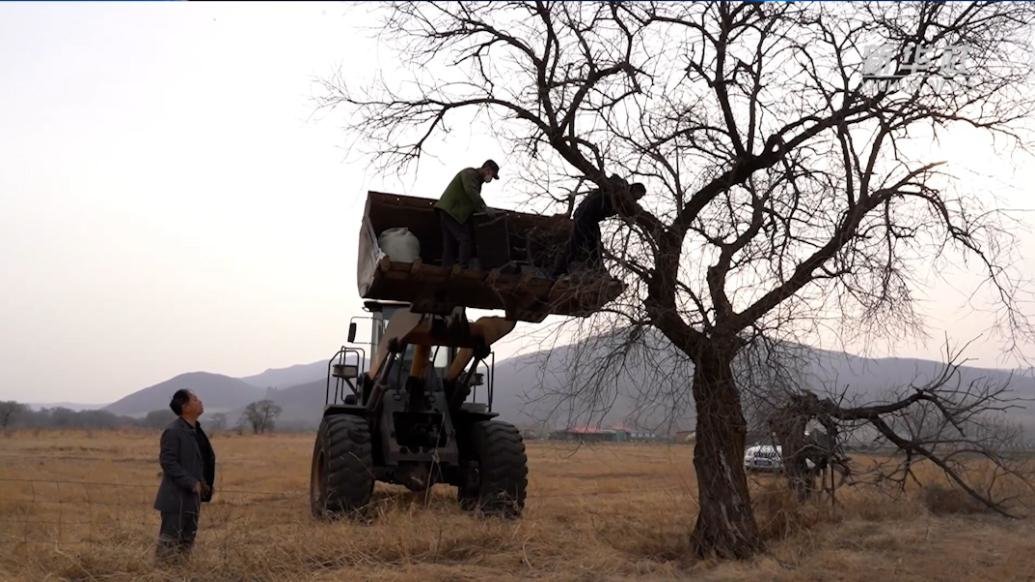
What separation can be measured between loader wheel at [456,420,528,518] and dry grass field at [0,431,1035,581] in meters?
0.40

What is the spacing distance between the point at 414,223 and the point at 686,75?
135 inches

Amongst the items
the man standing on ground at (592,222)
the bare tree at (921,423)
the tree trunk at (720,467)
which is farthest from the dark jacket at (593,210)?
the bare tree at (921,423)

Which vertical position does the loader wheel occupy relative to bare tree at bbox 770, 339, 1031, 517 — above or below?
below

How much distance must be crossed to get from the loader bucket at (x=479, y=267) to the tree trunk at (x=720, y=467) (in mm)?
1356

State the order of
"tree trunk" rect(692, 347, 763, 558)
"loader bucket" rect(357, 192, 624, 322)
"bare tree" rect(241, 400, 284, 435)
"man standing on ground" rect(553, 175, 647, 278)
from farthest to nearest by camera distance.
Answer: "bare tree" rect(241, 400, 284, 435) < "loader bucket" rect(357, 192, 624, 322) < "man standing on ground" rect(553, 175, 647, 278) < "tree trunk" rect(692, 347, 763, 558)

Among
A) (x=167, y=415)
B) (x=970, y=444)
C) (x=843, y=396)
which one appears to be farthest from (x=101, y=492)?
(x=167, y=415)

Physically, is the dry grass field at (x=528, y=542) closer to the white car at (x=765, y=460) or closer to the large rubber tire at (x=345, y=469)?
the white car at (x=765, y=460)

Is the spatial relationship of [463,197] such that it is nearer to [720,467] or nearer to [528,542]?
[528,542]

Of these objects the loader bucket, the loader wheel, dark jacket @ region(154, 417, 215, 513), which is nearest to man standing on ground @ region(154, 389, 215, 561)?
dark jacket @ region(154, 417, 215, 513)

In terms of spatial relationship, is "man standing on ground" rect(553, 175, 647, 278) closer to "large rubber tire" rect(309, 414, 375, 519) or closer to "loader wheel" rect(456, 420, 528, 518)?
"loader wheel" rect(456, 420, 528, 518)

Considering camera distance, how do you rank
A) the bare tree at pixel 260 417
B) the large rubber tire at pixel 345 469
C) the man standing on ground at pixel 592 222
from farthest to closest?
the bare tree at pixel 260 417 → the large rubber tire at pixel 345 469 → the man standing on ground at pixel 592 222

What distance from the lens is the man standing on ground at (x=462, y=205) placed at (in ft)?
30.0

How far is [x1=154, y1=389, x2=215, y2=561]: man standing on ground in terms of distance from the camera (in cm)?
755

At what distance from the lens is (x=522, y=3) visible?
8.83 meters
